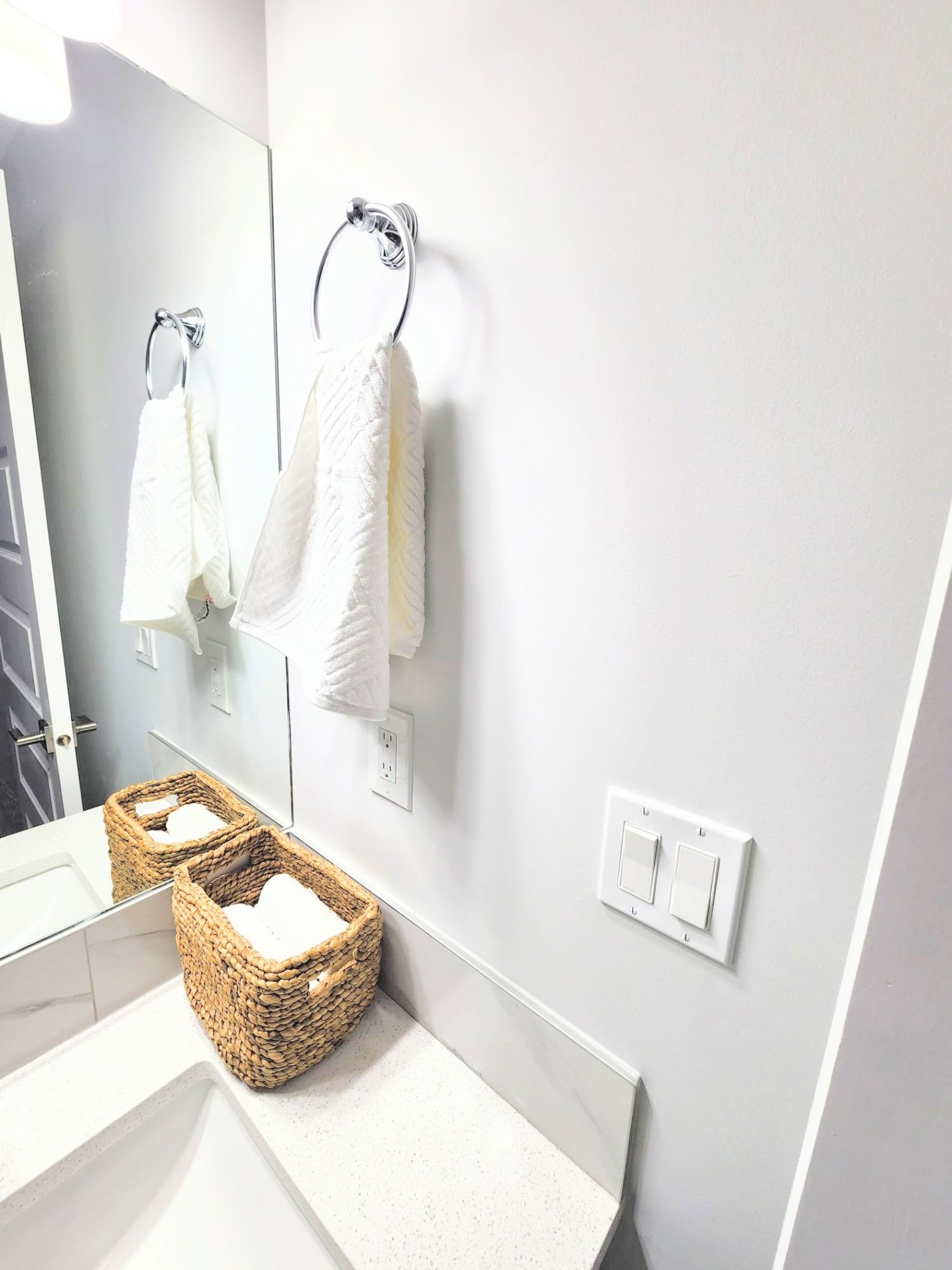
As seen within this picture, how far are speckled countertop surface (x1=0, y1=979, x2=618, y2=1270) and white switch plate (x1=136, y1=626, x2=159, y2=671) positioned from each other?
49cm

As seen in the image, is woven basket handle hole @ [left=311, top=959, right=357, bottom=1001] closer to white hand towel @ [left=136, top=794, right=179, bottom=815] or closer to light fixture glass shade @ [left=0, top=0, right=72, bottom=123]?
white hand towel @ [left=136, top=794, right=179, bottom=815]

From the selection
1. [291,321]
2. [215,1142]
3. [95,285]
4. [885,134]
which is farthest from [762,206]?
[215,1142]

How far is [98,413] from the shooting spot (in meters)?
0.77

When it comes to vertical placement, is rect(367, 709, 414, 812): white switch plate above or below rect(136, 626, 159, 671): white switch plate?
below

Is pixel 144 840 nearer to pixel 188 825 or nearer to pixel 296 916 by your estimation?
pixel 188 825

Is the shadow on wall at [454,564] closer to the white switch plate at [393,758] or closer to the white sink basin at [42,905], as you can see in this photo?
the white switch plate at [393,758]

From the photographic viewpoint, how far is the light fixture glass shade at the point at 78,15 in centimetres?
53

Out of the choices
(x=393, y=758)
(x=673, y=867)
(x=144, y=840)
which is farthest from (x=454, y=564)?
(x=144, y=840)

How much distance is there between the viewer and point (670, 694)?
50 centimetres

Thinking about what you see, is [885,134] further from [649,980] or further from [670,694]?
[649,980]

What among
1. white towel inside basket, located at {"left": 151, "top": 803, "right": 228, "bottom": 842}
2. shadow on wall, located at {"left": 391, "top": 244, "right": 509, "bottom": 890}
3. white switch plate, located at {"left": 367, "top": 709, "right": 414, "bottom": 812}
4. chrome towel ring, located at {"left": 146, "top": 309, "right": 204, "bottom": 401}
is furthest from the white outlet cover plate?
chrome towel ring, located at {"left": 146, "top": 309, "right": 204, "bottom": 401}

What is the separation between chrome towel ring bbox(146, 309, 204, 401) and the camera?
31.9 inches

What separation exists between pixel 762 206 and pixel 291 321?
1.98 feet

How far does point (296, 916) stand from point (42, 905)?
337mm
